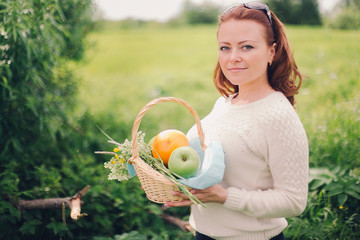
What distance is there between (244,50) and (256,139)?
0.50 metres

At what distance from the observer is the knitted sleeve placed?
1.57 metres

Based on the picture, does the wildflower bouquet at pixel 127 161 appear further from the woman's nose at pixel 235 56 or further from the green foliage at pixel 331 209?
the green foliage at pixel 331 209

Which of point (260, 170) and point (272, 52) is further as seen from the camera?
point (272, 52)

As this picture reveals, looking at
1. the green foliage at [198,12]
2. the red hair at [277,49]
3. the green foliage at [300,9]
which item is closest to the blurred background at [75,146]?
the red hair at [277,49]

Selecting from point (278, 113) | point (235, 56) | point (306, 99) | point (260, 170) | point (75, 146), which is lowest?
point (75, 146)

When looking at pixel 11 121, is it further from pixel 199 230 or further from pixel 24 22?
pixel 199 230

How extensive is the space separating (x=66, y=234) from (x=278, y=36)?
8.28ft

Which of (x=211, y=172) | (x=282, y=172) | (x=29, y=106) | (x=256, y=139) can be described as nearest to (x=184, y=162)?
(x=211, y=172)

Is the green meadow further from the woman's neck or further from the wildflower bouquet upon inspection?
the wildflower bouquet

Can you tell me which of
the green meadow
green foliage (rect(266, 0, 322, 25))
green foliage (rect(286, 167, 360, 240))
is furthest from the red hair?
green foliage (rect(266, 0, 322, 25))

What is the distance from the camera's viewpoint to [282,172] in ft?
5.21

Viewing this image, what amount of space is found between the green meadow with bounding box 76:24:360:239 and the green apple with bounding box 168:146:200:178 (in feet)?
3.38

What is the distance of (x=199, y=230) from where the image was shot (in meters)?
1.88

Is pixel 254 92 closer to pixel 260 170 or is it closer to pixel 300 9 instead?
pixel 260 170
